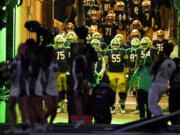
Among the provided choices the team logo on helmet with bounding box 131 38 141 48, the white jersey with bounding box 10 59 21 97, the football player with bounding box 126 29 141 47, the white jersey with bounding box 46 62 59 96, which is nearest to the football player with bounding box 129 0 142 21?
the football player with bounding box 126 29 141 47

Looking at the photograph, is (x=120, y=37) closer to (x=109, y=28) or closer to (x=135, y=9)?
(x=109, y=28)

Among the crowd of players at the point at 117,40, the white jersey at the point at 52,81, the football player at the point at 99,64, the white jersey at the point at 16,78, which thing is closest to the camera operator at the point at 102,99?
the football player at the point at 99,64

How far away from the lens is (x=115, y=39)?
16.5 meters

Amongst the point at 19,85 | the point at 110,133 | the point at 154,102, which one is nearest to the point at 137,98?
the point at 154,102

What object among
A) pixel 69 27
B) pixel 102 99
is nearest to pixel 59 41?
pixel 69 27

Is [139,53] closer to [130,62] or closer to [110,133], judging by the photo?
[130,62]

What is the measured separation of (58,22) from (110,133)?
9164 mm

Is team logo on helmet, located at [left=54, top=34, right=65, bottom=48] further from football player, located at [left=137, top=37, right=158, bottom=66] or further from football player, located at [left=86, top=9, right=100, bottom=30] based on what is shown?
football player, located at [left=137, top=37, right=158, bottom=66]

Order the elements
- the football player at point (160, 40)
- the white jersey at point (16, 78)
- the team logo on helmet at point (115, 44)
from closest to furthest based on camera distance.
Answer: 1. the white jersey at point (16, 78)
2. the football player at point (160, 40)
3. the team logo on helmet at point (115, 44)

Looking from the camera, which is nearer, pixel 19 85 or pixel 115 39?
pixel 19 85

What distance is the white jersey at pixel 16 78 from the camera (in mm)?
11359

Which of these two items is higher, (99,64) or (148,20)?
(148,20)

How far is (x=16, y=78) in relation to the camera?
37.4 feet

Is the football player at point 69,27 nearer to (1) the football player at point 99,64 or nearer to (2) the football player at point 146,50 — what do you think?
(1) the football player at point 99,64
